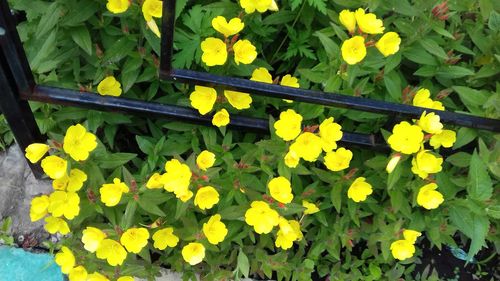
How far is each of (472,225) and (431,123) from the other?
44cm

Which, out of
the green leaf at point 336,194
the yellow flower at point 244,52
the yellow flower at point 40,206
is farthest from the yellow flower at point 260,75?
the yellow flower at point 40,206

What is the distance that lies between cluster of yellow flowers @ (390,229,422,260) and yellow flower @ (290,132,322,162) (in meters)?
0.50

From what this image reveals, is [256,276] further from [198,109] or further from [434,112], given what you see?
[434,112]

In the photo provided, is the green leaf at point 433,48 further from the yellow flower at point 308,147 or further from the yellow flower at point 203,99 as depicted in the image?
the yellow flower at point 203,99

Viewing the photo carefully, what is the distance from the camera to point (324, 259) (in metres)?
2.26

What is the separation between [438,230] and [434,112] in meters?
0.54

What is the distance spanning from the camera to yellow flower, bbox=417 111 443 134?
1.67m

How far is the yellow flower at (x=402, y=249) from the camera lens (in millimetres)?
1897

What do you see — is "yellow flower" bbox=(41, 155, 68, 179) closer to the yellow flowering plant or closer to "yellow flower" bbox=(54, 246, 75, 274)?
the yellow flowering plant

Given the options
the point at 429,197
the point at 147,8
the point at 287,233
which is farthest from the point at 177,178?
the point at 429,197

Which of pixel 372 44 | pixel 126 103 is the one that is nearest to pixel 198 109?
pixel 126 103

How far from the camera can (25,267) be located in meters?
2.14

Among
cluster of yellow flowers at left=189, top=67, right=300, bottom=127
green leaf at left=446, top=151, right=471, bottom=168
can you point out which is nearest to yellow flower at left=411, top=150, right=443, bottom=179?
green leaf at left=446, top=151, right=471, bottom=168

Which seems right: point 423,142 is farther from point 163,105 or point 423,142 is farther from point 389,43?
point 163,105
